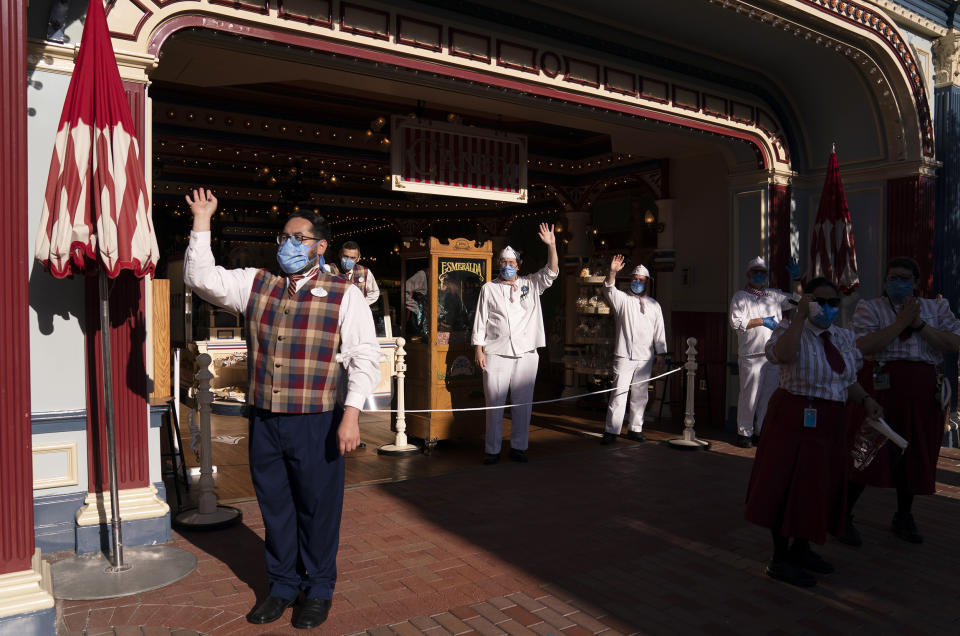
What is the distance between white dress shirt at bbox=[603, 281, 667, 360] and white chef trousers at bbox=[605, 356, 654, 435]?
0.09 metres

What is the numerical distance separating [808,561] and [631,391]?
3832 millimetres

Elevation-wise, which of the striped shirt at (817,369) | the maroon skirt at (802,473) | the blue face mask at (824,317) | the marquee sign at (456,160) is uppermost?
the marquee sign at (456,160)

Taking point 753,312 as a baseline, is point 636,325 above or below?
below

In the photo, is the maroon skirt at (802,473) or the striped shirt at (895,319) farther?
the striped shirt at (895,319)

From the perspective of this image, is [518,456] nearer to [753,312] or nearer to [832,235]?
[753,312]

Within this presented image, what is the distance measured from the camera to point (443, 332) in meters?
7.33

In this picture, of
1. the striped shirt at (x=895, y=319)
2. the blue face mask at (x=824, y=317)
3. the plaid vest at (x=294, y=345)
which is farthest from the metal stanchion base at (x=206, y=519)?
the striped shirt at (x=895, y=319)

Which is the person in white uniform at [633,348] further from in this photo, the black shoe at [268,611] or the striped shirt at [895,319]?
the black shoe at [268,611]

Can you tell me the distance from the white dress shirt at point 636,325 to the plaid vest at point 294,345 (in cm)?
475

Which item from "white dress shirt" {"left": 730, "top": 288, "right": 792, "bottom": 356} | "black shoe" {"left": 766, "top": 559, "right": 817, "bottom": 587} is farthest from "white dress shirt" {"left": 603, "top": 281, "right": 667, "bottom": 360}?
"black shoe" {"left": 766, "top": 559, "right": 817, "bottom": 587}

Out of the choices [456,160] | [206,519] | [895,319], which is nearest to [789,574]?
[895,319]

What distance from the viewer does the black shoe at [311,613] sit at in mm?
3285

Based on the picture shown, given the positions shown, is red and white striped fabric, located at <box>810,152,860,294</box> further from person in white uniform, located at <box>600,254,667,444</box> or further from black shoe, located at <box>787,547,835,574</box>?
black shoe, located at <box>787,547,835,574</box>

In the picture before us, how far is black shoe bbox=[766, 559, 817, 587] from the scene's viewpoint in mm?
3824
